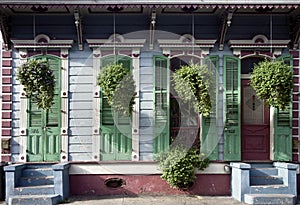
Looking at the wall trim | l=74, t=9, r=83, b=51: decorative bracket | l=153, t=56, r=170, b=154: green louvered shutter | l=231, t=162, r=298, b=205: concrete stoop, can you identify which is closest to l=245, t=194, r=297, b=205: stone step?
l=231, t=162, r=298, b=205: concrete stoop

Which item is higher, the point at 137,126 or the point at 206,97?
the point at 206,97

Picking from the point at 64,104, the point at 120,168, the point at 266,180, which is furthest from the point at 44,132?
the point at 266,180

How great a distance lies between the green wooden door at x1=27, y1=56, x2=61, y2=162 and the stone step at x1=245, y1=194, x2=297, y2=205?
4449 mm

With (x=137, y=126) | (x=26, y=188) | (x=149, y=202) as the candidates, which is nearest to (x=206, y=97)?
(x=137, y=126)

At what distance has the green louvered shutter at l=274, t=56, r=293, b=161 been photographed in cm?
1067

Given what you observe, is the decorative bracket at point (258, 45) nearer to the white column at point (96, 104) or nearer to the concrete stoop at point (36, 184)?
the white column at point (96, 104)

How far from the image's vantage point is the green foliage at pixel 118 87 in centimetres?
966

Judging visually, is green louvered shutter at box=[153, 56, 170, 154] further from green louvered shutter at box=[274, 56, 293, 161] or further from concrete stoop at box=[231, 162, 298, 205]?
green louvered shutter at box=[274, 56, 293, 161]

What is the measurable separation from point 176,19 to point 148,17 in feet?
2.21

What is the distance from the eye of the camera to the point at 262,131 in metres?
10.8

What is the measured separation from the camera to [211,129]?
35.1ft

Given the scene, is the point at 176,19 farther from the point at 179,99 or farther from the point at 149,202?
the point at 149,202

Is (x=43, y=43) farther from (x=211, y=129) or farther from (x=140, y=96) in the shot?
(x=211, y=129)

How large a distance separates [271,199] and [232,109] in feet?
7.48
